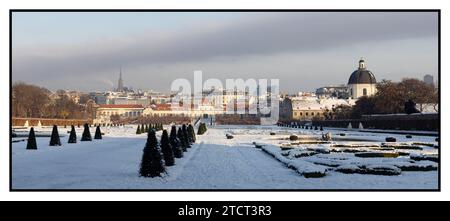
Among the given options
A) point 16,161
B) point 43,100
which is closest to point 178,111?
point 43,100

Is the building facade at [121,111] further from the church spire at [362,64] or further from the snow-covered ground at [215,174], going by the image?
the snow-covered ground at [215,174]

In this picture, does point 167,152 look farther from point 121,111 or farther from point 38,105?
point 121,111

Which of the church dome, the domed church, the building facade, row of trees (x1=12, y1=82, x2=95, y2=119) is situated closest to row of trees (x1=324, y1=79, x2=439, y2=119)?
row of trees (x1=12, y1=82, x2=95, y2=119)

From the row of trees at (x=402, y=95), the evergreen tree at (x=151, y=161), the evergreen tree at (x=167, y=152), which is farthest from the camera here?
the row of trees at (x=402, y=95)

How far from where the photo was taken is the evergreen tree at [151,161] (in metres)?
10.8

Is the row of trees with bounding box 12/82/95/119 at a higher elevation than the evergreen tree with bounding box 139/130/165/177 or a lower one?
higher

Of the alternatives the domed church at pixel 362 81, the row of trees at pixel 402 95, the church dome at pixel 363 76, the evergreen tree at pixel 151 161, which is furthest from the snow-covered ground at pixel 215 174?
the church dome at pixel 363 76

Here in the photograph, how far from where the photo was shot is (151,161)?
35.5ft

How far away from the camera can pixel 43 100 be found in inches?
2453

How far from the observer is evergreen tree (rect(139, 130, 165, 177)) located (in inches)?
424

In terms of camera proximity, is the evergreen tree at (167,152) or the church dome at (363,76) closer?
the evergreen tree at (167,152)

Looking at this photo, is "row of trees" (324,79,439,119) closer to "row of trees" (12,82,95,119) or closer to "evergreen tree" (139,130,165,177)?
"row of trees" (12,82,95,119)
